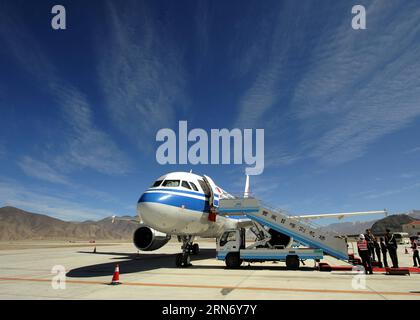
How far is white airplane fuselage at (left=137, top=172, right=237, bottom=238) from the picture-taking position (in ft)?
47.9

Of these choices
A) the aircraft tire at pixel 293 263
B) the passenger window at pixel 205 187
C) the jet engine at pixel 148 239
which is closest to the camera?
the aircraft tire at pixel 293 263

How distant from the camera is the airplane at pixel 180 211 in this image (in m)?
14.7

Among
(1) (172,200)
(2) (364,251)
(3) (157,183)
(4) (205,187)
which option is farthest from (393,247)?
(3) (157,183)

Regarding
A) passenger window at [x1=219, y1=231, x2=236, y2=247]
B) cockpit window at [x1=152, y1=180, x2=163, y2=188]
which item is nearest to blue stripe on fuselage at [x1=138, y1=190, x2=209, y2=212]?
cockpit window at [x1=152, y1=180, x2=163, y2=188]

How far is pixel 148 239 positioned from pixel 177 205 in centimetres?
550

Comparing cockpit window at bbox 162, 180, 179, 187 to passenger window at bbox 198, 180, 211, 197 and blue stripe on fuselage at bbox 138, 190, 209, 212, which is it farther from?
passenger window at bbox 198, 180, 211, 197

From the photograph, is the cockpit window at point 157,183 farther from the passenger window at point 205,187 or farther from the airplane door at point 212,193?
the airplane door at point 212,193

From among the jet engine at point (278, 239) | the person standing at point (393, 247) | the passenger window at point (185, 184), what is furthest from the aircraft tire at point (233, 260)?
the person standing at point (393, 247)

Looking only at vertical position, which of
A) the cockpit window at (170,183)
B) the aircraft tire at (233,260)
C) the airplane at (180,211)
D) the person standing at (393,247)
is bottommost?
the aircraft tire at (233,260)

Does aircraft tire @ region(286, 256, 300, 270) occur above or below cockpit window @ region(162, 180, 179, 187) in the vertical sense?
below

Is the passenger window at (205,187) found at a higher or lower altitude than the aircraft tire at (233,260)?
higher
